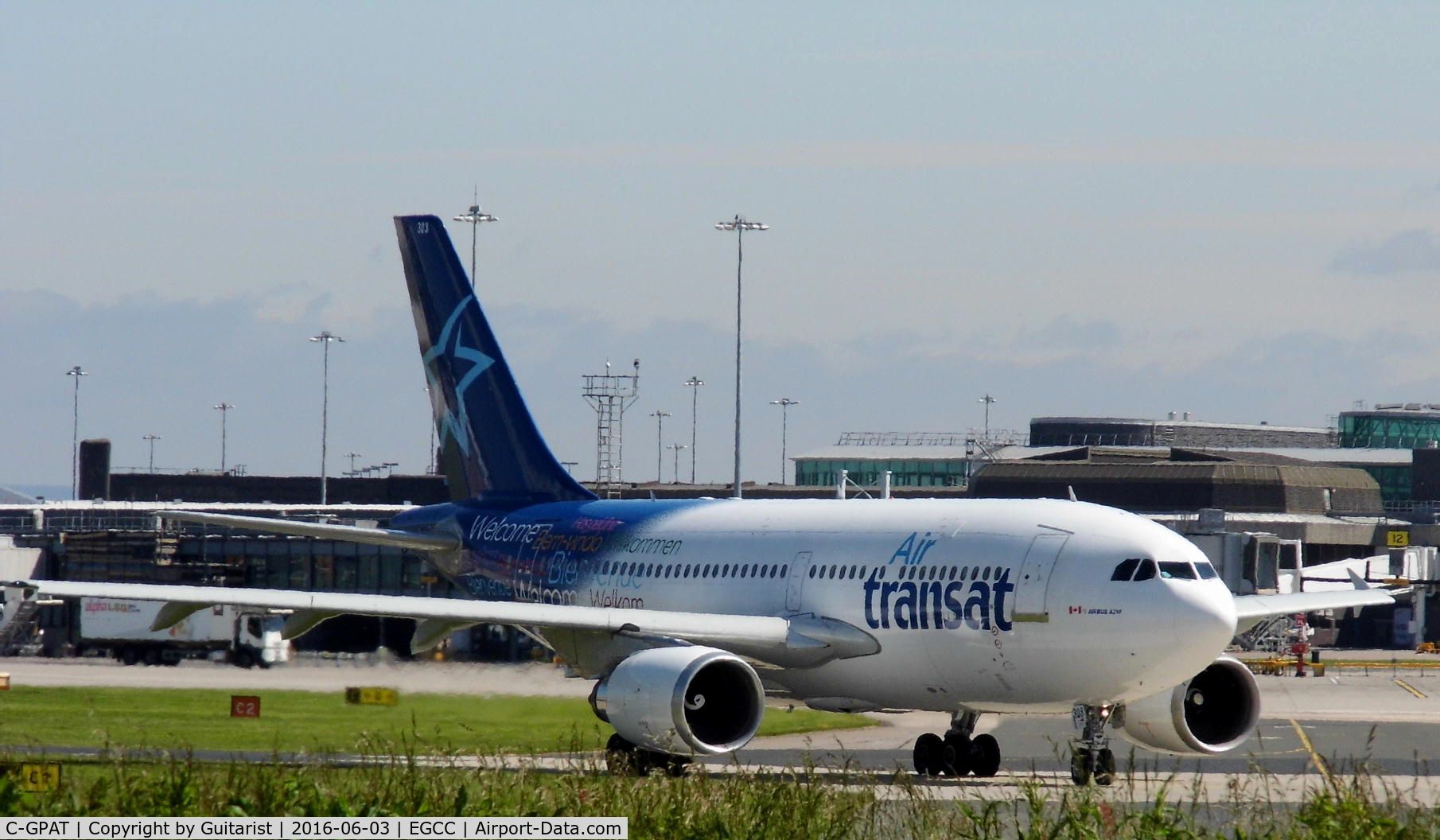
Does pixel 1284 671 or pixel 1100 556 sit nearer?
pixel 1100 556

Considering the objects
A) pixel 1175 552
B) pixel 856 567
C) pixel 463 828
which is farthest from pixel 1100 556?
pixel 463 828

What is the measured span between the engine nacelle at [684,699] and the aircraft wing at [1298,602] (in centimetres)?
754

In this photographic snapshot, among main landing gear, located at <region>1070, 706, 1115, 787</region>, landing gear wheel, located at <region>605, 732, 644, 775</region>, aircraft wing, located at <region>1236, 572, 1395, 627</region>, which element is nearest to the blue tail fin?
landing gear wheel, located at <region>605, 732, 644, 775</region>

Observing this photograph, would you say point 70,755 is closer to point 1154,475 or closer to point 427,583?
point 427,583

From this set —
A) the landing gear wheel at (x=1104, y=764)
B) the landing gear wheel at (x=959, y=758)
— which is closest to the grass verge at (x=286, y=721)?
the landing gear wheel at (x=959, y=758)

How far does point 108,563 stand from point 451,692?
39119 millimetres

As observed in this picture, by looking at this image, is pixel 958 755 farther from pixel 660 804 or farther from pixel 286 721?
pixel 660 804

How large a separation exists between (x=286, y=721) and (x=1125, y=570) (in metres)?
15.5

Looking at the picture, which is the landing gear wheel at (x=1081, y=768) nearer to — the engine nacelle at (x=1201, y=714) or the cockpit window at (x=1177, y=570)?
the engine nacelle at (x=1201, y=714)

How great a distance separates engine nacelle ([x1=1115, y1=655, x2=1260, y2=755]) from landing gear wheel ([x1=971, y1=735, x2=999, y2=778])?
1.93 metres

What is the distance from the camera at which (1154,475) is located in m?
118

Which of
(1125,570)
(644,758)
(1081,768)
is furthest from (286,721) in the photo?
(1125,570)

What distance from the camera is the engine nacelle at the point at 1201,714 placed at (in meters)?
31.8

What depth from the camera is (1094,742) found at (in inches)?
1204
